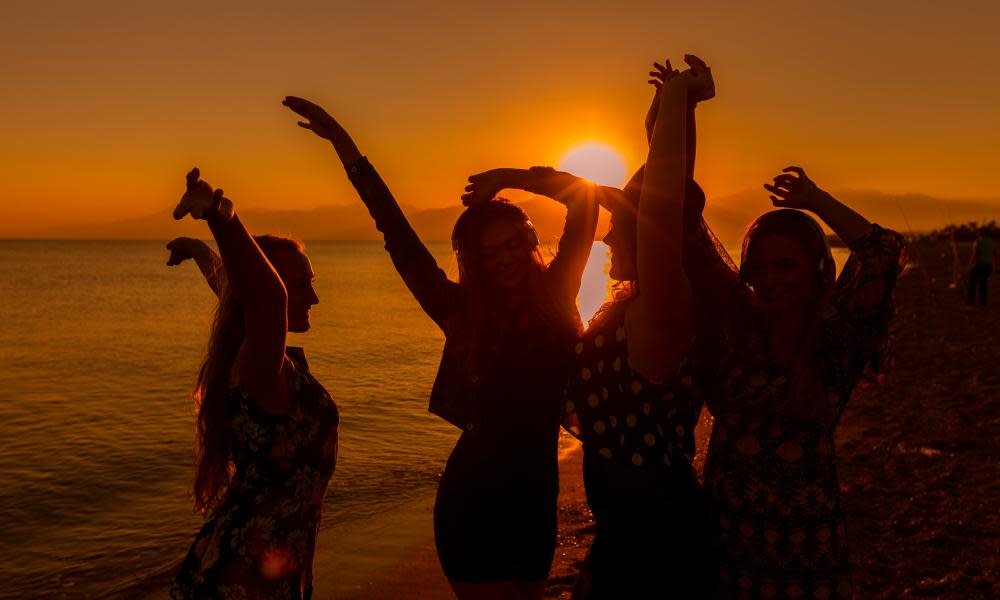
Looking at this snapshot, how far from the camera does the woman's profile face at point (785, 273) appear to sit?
2.70 meters

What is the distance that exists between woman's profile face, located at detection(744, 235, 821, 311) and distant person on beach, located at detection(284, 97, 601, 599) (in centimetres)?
72

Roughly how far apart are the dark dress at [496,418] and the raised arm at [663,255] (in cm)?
65

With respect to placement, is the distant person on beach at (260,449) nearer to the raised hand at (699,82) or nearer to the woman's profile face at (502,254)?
the woman's profile face at (502,254)

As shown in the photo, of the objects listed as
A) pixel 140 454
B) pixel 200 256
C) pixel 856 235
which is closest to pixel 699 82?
pixel 856 235

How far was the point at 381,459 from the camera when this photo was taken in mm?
12883

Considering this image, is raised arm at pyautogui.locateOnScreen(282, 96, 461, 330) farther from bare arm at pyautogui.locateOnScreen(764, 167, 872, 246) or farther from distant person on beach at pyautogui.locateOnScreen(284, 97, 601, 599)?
bare arm at pyautogui.locateOnScreen(764, 167, 872, 246)

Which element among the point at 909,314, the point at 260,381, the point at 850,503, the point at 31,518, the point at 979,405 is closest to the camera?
the point at 260,381

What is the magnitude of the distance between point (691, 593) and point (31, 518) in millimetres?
11143

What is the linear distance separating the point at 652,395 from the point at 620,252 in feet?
1.67

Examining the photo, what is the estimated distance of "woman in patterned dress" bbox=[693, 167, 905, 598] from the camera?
262 centimetres

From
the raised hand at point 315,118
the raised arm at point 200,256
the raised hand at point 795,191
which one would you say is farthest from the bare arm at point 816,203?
the raised arm at point 200,256

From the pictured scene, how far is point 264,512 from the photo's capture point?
3037 millimetres

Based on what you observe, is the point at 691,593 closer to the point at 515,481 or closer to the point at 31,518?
the point at 515,481

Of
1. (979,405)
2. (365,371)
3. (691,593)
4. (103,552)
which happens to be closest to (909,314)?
(979,405)
